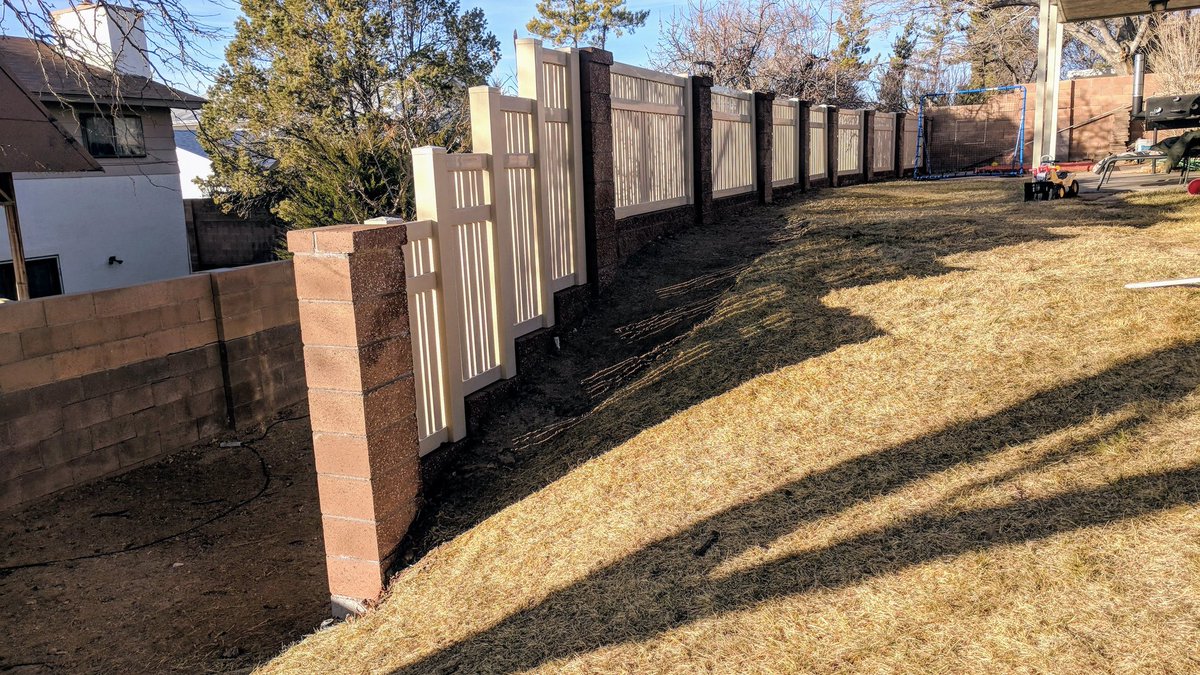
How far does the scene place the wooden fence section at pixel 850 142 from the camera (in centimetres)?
1836

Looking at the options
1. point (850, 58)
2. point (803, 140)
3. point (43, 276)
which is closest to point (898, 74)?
point (850, 58)

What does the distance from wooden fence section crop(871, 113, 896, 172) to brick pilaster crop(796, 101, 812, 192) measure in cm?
453

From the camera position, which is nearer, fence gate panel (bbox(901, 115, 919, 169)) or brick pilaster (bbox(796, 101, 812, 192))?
brick pilaster (bbox(796, 101, 812, 192))

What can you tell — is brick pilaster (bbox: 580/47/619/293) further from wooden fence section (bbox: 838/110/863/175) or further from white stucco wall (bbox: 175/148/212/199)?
white stucco wall (bbox: 175/148/212/199)

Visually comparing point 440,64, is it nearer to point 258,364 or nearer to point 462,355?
point 258,364

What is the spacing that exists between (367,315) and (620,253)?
14.8 feet

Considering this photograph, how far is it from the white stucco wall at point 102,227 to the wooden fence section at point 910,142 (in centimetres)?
1664

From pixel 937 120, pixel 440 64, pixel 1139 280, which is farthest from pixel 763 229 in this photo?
pixel 937 120

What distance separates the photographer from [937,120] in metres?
24.7

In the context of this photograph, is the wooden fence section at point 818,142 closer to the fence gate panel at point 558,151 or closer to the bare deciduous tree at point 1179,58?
the bare deciduous tree at point 1179,58

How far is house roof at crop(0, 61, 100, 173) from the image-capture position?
908cm

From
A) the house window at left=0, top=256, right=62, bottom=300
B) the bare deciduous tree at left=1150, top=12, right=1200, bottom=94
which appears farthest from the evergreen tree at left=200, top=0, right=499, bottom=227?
the bare deciduous tree at left=1150, top=12, right=1200, bottom=94

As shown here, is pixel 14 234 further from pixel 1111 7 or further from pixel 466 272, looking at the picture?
pixel 1111 7

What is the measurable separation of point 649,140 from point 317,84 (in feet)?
33.0
